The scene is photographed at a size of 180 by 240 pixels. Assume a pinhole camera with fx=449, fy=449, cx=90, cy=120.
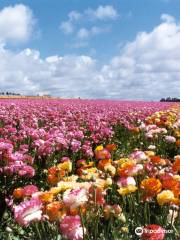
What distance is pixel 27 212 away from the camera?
238 centimetres

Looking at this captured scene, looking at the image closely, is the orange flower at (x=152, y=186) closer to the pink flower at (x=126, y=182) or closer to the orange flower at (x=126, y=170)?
the pink flower at (x=126, y=182)

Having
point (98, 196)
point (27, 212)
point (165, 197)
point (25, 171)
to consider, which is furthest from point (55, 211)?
point (25, 171)

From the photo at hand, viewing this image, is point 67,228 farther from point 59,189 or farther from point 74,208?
point 59,189

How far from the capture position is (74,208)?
2.55 metres

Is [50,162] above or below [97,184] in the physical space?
below

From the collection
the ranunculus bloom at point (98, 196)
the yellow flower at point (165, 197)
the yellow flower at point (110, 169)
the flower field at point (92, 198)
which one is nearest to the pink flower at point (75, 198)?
the flower field at point (92, 198)

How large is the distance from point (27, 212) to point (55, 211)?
0.24 m

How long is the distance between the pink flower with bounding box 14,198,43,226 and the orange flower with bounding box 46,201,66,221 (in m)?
0.14

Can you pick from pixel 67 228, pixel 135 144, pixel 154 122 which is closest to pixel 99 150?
pixel 67 228

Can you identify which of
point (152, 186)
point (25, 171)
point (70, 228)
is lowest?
point (25, 171)

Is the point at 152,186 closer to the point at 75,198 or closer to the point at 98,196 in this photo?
the point at 98,196

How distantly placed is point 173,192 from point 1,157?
2.52m

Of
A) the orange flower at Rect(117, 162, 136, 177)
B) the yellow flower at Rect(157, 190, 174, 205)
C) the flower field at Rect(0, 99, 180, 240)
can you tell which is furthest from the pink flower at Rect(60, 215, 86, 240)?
the orange flower at Rect(117, 162, 136, 177)

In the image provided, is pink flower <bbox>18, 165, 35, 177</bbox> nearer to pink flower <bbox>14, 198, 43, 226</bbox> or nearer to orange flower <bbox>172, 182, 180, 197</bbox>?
orange flower <bbox>172, 182, 180, 197</bbox>
